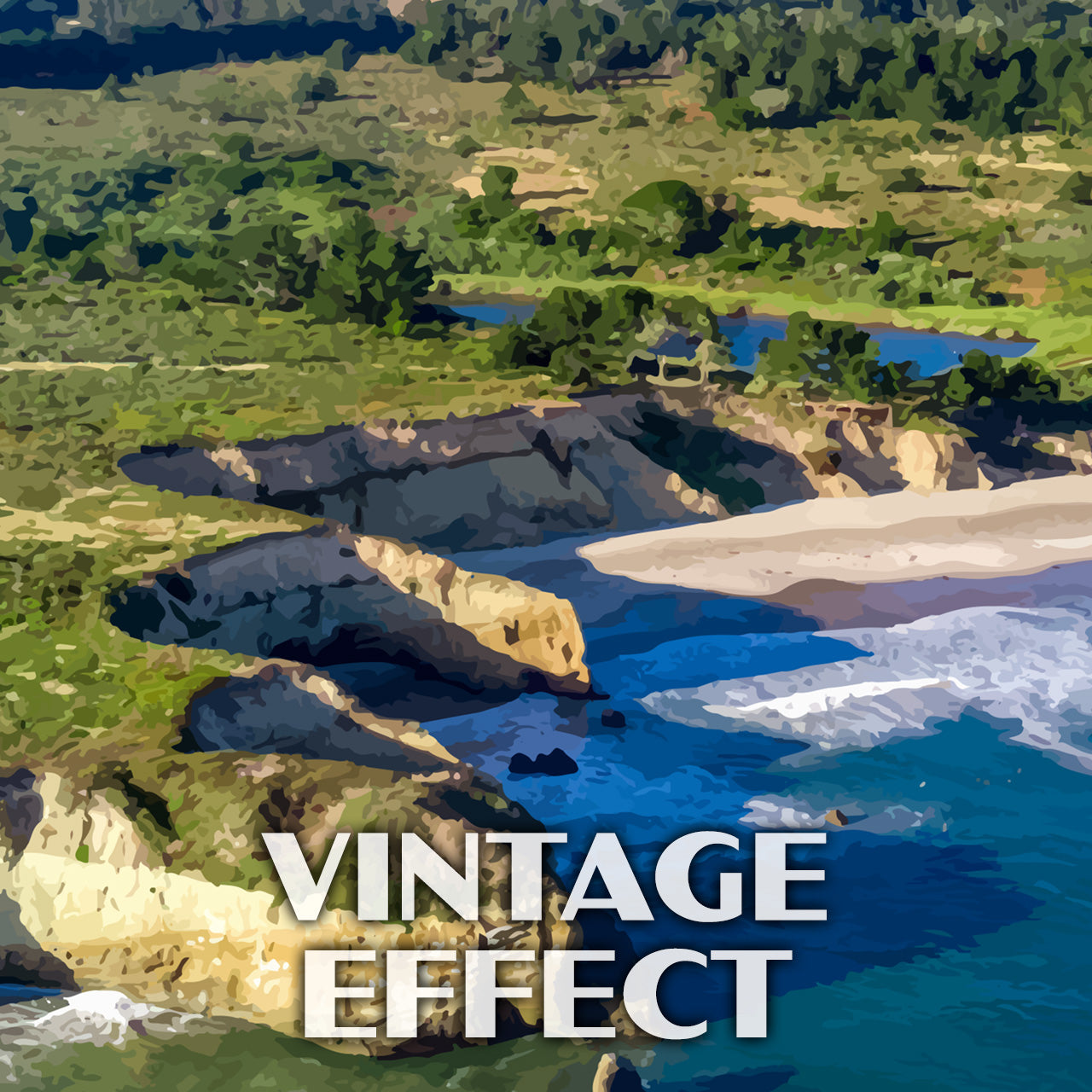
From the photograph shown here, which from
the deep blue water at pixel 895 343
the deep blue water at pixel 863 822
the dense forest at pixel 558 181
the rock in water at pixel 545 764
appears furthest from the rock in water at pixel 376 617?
the deep blue water at pixel 895 343

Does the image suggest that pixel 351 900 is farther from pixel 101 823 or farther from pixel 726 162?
pixel 726 162

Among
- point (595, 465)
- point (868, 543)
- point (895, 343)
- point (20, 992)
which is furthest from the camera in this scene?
Answer: point (895, 343)

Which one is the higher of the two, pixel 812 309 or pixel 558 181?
pixel 558 181

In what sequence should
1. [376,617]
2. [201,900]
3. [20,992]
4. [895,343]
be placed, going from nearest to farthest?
1. [20,992]
2. [201,900]
3. [376,617]
4. [895,343]

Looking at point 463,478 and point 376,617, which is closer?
point 376,617

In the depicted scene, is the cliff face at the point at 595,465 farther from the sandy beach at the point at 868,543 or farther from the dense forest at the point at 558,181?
the dense forest at the point at 558,181

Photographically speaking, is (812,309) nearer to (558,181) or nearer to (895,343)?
(895,343)

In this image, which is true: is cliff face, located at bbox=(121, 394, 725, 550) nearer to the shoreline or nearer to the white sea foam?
the white sea foam

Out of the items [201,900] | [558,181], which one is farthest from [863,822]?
[558,181]

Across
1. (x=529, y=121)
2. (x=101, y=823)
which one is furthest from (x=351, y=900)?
(x=529, y=121)
